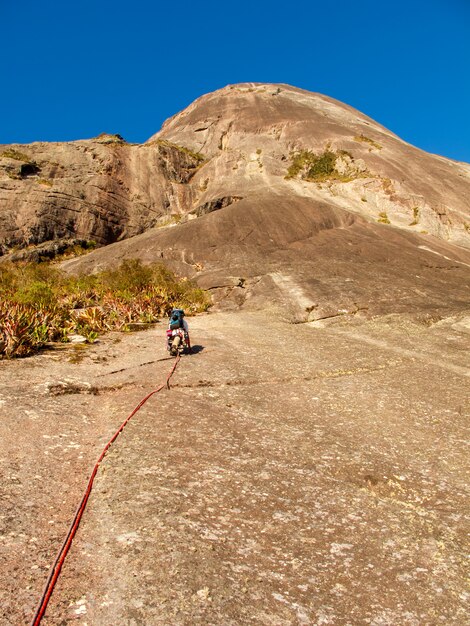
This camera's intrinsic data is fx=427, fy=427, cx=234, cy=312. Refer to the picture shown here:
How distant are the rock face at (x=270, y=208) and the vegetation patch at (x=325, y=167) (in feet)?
0.47

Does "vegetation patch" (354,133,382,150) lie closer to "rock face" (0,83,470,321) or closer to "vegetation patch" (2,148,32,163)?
"rock face" (0,83,470,321)

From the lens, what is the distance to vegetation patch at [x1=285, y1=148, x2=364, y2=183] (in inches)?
1636

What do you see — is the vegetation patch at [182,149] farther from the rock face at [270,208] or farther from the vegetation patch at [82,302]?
the vegetation patch at [82,302]

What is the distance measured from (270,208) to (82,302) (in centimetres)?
1719

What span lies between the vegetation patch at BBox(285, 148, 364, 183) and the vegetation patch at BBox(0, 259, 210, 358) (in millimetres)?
23019

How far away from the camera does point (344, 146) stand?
148 feet

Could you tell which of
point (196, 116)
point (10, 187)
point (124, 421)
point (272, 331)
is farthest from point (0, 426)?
point (196, 116)

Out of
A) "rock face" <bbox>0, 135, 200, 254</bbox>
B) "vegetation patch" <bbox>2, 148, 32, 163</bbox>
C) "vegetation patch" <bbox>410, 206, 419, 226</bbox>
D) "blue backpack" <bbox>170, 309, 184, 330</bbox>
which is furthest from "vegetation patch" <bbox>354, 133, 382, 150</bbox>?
"blue backpack" <bbox>170, 309, 184, 330</bbox>

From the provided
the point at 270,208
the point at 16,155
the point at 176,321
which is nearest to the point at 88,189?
the point at 16,155

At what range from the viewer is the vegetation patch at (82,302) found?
1321 cm

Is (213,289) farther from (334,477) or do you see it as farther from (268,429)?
(334,477)

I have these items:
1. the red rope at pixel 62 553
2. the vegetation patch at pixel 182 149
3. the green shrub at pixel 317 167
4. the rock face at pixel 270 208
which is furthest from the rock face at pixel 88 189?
the red rope at pixel 62 553

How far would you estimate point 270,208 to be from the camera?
33.0 metres

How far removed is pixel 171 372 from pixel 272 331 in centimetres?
755
